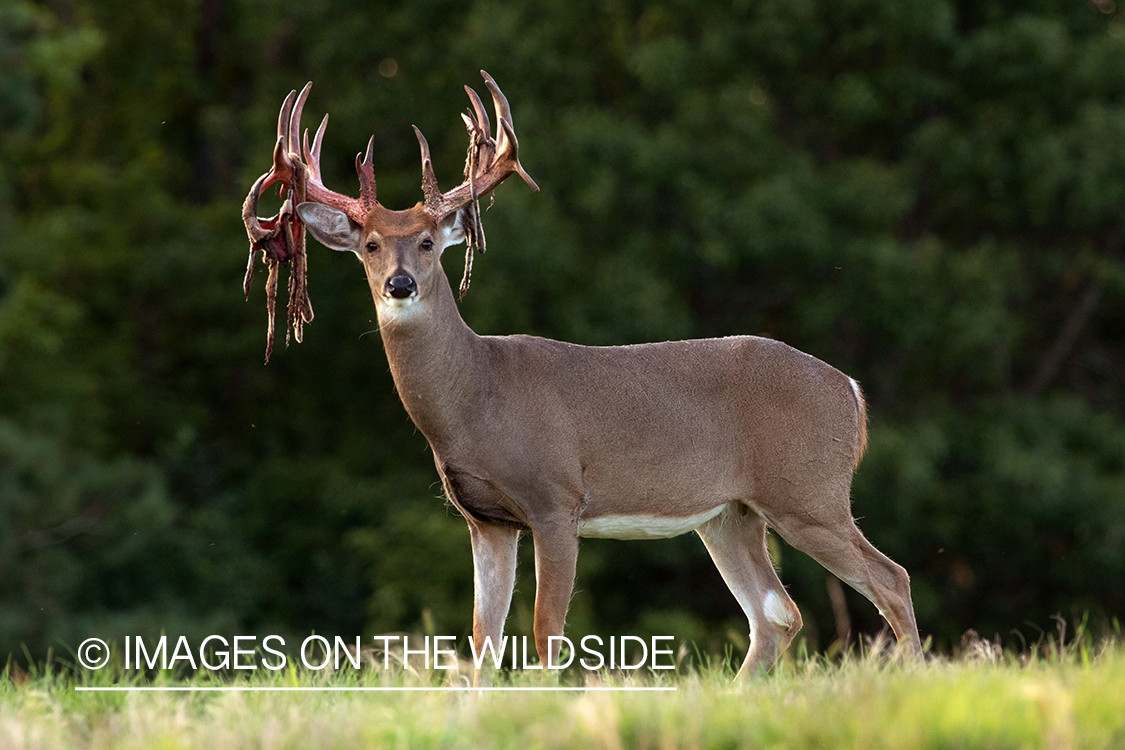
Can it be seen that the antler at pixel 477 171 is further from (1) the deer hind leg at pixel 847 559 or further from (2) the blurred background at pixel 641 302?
(2) the blurred background at pixel 641 302

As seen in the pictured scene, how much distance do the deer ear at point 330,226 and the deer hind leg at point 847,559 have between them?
1.98 meters

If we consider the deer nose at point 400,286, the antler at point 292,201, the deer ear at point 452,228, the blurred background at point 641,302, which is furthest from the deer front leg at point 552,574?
the blurred background at point 641,302

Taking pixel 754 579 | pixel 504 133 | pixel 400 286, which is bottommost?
pixel 754 579

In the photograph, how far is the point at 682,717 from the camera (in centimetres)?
364

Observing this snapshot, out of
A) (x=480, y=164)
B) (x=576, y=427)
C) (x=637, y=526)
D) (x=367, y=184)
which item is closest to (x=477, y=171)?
(x=480, y=164)

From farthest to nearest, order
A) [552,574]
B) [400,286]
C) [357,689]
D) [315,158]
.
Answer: [315,158] < [552,574] < [400,286] < [357,689]

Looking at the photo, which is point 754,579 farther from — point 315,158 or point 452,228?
point 315,158

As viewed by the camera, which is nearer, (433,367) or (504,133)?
(433,367)

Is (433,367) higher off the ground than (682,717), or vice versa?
(433,367)

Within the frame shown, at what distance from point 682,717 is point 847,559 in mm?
2332

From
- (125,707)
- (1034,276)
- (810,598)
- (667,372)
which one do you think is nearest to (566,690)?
(125,707)

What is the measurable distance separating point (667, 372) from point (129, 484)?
33.4 ft

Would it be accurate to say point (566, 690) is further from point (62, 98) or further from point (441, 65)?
point (62, 98)

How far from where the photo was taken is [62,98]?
19859 mm
